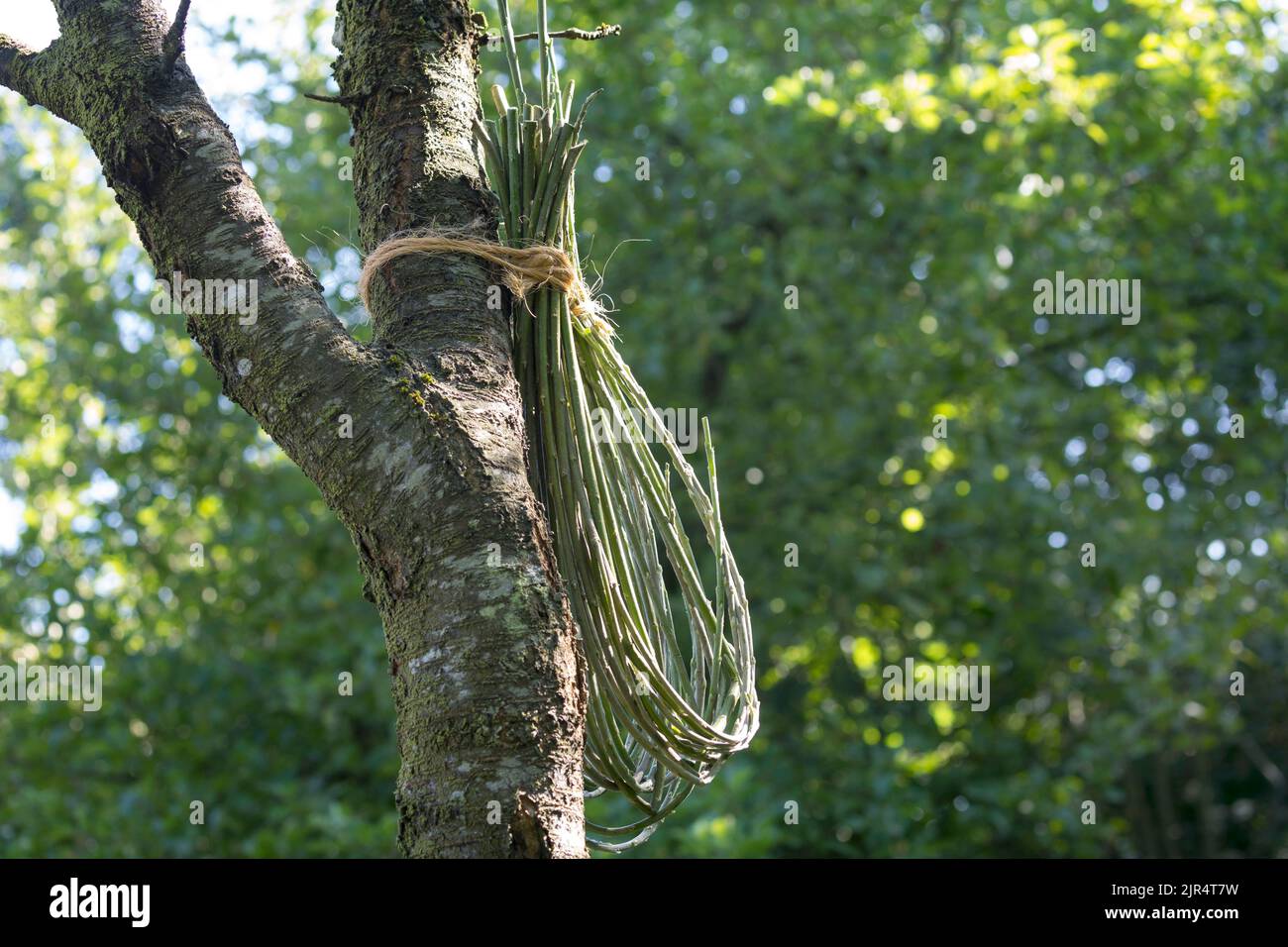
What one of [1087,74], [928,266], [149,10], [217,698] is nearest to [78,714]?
[217,698]

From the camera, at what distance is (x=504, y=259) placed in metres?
1.09

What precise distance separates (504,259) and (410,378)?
0.57 feet

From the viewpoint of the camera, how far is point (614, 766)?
43.2 inches

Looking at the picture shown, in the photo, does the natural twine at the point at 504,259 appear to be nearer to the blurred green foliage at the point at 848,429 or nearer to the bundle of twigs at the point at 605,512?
the bundle of twigs at the point at 605,512

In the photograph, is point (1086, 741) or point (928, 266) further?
point (1086, 741)

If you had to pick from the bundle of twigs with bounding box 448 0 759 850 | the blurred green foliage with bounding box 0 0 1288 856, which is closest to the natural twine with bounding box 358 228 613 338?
the bundle of twigs with bounding box 448 0 759 850

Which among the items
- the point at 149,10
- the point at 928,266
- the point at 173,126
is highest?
the point at 928,266

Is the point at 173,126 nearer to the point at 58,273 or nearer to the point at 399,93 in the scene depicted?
the point at 399,93

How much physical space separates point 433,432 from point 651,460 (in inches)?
11.4

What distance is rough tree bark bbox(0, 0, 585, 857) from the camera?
87cm

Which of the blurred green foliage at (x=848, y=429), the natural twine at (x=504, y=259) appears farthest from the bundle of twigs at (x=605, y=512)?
the blurred green foliage at (x=848, y=429)

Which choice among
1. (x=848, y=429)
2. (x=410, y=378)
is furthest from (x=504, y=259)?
(x=848, y=429)

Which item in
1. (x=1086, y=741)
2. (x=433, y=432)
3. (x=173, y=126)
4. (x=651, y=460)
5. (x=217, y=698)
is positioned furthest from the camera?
(x=1086, y=741)

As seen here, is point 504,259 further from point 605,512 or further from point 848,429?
point 848,429
